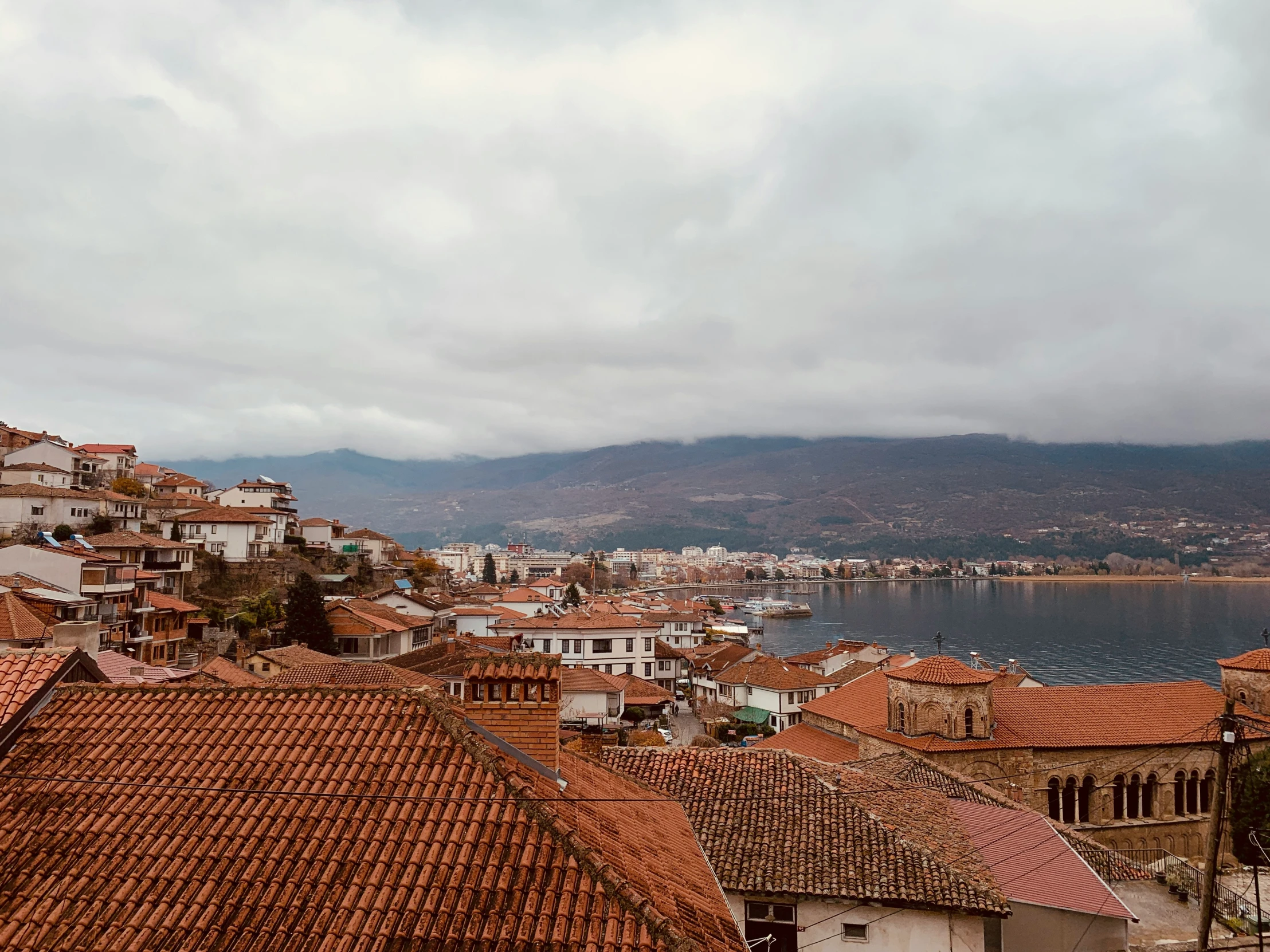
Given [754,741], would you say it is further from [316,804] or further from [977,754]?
[316,804]

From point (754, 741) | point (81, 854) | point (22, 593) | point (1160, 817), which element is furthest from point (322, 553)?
point (81, 854)

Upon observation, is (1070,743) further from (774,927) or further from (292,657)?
(292,657)

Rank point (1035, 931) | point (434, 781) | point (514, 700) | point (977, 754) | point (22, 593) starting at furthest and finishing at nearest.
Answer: point (22, 593) < point (977, 754) < point (1035, 931) < point (514, 700) < point (434, 781)

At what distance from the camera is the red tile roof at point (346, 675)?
30672 mm

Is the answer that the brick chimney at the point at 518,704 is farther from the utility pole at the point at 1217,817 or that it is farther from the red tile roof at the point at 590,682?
the red tile roof at the point at 590,682

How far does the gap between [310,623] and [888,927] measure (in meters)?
45.0

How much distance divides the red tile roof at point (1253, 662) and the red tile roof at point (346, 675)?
35777 mm

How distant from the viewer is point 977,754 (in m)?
27.8

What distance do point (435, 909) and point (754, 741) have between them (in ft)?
120

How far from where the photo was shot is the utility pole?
12.1 meters

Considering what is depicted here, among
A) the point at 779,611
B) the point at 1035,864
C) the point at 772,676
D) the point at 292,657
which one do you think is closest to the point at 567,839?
the point at 1035,864

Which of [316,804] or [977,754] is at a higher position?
[316,804]

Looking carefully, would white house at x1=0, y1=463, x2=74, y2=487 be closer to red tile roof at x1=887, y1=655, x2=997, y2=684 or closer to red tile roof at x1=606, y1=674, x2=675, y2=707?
red tile roof at x1=606, y1=674, x2=675, y2=707

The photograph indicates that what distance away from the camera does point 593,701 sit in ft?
152
